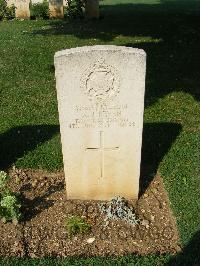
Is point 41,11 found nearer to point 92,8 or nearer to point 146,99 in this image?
point 92,8

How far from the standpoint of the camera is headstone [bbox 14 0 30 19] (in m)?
17.2

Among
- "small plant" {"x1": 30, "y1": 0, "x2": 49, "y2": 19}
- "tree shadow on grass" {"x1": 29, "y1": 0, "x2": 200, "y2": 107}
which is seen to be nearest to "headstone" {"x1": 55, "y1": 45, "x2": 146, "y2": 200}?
"tree shadow on grass" {"x1": 29, "y1": 0, "x2": 200, "y2": 107}

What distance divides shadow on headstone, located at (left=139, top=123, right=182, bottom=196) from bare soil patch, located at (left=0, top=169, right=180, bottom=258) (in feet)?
1.10

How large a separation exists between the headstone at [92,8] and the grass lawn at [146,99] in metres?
0.41

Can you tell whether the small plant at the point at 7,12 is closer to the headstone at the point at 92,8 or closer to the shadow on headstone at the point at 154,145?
the headstone at the point at 92,8

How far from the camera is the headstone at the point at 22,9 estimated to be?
17172mm

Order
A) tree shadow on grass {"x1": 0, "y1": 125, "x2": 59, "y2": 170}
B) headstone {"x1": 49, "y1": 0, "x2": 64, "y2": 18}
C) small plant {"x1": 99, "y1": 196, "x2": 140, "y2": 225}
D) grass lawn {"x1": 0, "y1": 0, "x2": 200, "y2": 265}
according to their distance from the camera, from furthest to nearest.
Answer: headstone {"x1": 49, "y1": 0, "x2": 64, "y2": 18} → tree shadow on grass {"x1": 0, "y1": 125, "x2": 59, "y2": 170} → grass lawn {"x1": 0, "y1": 0, "x2": 200, "y2": 265} → small plant {"x1": 99, "y1": 196, "x2": 140, "y2": 225}

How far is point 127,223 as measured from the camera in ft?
17.9

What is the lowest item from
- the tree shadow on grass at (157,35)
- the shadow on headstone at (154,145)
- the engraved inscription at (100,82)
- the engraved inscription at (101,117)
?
the shadow on headstone at (154,145)

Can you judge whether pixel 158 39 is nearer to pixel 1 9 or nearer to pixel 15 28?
pixel 15 28

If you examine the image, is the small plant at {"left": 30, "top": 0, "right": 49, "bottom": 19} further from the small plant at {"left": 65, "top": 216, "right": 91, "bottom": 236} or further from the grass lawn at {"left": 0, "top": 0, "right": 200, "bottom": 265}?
the small plant at {"left": 65, "top": 216, "right": 91, "bottom": 236}

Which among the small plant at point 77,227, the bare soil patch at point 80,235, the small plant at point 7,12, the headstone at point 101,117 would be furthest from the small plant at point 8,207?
the small plant at point 7,12

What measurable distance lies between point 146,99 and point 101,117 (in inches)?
161

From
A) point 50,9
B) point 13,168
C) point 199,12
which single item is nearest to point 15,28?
point 50,9
